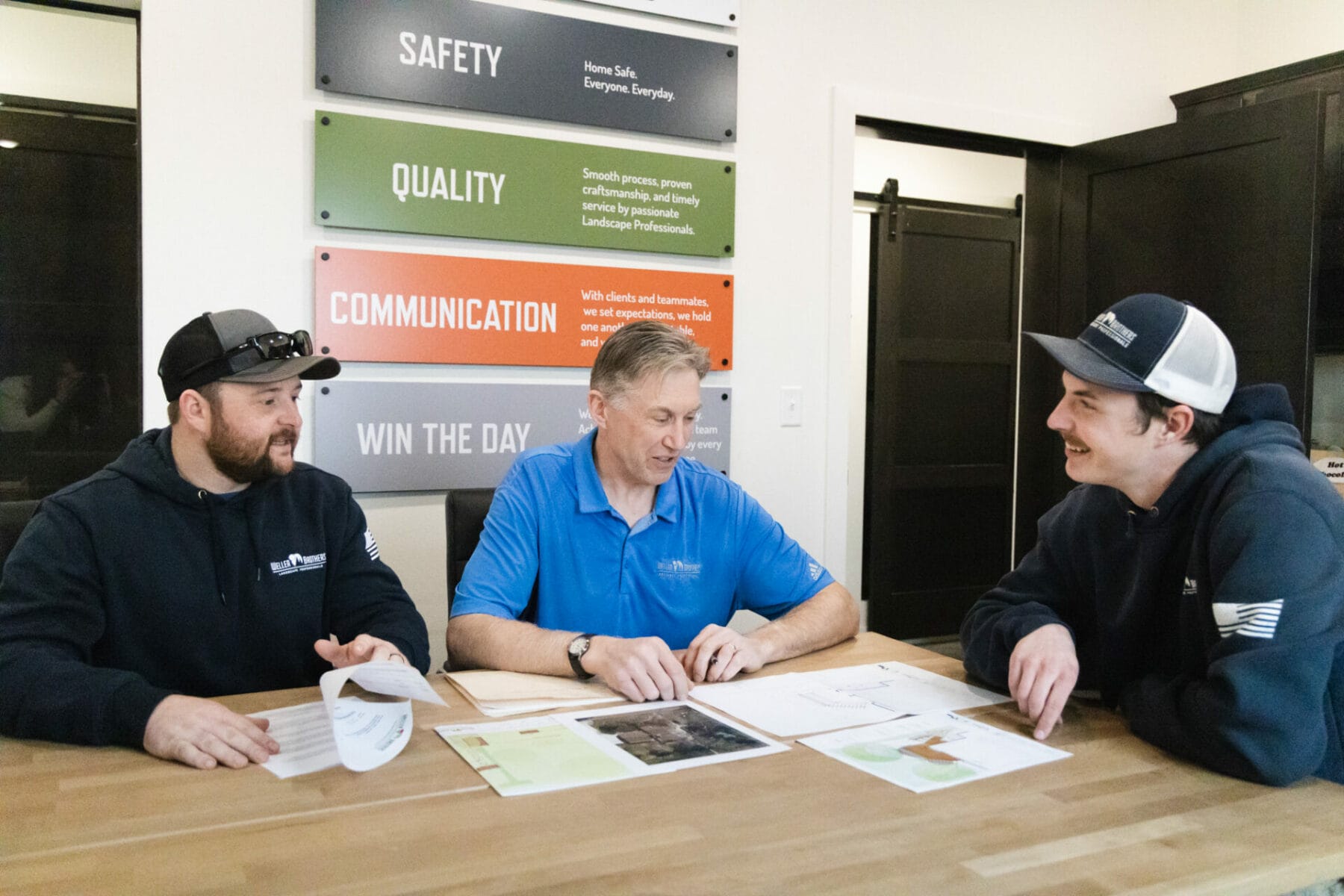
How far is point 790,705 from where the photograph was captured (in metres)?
1.43

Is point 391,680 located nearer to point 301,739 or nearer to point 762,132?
point 301,739

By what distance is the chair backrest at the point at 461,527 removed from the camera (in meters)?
2.03

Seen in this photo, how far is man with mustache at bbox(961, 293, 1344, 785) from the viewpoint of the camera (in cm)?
118

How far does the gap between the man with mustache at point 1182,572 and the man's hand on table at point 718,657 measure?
1.15 feet

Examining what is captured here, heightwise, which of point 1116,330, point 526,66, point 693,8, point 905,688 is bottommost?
point 905,688

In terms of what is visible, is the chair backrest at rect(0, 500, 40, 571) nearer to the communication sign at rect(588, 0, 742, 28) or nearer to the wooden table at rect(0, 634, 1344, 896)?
the wooden table at rect(0, 634, 1344, 896)

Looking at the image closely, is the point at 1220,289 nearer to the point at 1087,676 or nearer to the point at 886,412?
the point at 886,412

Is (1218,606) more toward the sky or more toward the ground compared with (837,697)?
more toward the sky

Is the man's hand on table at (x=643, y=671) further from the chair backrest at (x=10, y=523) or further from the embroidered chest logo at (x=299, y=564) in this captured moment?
the chair backrest at (x=10, y=523)

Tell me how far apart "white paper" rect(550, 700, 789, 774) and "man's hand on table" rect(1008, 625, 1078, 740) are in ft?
1.17

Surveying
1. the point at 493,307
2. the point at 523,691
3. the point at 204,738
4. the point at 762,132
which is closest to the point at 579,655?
the point at 523,691

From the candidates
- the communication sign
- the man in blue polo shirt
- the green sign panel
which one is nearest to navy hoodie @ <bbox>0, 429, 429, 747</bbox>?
the man in blue polo shirt

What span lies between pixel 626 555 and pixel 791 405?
1.24m

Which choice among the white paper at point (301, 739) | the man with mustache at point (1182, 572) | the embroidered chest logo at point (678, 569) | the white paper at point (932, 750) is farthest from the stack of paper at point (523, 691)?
the man with mustache at point (1182, 572)
